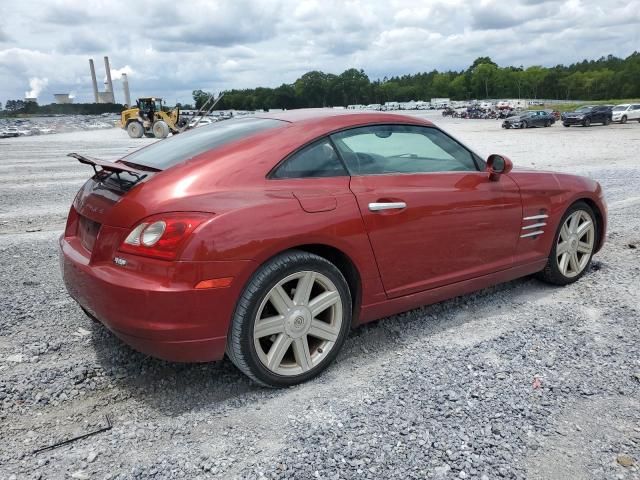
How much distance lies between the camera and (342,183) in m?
3.14

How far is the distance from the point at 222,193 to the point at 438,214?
1.44 metres

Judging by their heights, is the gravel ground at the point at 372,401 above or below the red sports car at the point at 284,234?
below

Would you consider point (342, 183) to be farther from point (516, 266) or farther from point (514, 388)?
point (516, 266)

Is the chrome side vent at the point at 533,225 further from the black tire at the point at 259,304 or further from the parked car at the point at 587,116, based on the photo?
the parked car at the point at 587,116

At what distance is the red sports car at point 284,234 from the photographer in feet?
8.65

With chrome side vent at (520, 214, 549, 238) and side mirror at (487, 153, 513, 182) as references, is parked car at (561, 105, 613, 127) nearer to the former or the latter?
chrome side vent at (520, 214, 549, 238)

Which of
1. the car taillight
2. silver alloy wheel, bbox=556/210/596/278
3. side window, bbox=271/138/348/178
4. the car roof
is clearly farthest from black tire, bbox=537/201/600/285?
the car taillight

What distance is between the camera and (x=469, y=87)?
584 feet

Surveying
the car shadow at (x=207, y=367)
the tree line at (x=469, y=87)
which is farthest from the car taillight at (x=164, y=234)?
the tree line at (x=469, y=87)

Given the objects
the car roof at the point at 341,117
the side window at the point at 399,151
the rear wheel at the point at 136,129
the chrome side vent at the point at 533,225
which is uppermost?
the car roof at the point at 341,117

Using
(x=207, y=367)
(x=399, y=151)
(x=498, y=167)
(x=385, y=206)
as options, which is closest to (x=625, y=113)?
(x=498, y=167)

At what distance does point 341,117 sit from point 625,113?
4483cm

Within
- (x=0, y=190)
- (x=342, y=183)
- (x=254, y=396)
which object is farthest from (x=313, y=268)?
(x=0, y=190)

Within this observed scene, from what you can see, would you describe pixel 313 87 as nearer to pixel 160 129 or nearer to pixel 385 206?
pixel 160 129
